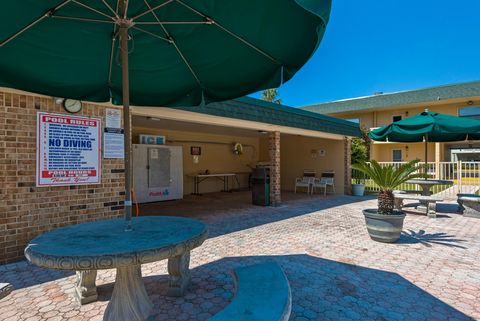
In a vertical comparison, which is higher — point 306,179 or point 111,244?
point 111,244

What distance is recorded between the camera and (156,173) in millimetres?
9805

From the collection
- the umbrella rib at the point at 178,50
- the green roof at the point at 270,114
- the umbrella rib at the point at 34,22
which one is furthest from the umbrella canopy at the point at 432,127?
the umbrella rib at the point at 34,22

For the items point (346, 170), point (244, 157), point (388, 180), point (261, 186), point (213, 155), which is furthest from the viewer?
point (244, 157)

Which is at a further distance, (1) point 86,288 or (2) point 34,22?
(1) point 86,288

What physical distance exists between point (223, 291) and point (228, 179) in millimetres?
10637

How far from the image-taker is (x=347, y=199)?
34.2ft

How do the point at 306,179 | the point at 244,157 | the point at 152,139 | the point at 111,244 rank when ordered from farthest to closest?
the point at 244,157
the point at 306,179
the point at 152,139
the point at 111,244

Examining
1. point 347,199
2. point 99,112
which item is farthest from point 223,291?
point 347,199

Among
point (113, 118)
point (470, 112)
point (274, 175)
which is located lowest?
point (274, 175)

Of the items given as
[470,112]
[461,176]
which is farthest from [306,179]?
[470,112]

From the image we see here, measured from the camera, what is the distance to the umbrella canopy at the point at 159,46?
7.07ft

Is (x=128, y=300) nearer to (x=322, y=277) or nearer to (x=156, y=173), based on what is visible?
(x=322, y=277)

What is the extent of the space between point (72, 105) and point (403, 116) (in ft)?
78.6

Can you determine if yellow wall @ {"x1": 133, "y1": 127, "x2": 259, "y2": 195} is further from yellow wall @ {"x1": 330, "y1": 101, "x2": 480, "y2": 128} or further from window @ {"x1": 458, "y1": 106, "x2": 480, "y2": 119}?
window @ {"x1": 458, "y1": 106, "x2": 480, "y2": 119}
